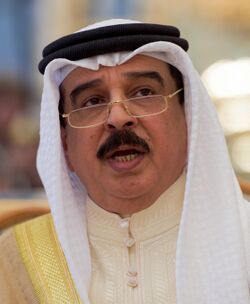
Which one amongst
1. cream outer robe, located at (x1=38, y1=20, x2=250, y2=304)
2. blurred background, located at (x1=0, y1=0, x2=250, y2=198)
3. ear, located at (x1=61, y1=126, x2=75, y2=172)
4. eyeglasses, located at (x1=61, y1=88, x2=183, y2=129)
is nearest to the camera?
cream outer robe, located at (x1=38, y1=20, x2=250, y2=304)

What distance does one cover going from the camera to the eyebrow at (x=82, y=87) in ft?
5.53

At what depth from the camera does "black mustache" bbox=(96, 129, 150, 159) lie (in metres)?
1.59

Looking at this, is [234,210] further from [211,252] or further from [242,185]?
[242,185]

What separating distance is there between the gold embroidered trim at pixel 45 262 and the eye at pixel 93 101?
0.41 meters

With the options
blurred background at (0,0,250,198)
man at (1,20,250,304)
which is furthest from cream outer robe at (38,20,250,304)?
blurred background at (0,0,250,198)

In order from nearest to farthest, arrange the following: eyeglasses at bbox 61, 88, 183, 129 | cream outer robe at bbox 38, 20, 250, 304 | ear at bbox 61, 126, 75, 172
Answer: cream outer robe at bbox 38, 20, 250, 304, eyeglasses at bbox 61, 88, 183, 129, ear at bbox 61, 126, 75, 172

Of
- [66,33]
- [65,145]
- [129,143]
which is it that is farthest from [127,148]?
[66,33]

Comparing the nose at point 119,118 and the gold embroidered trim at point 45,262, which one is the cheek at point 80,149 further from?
the gold embroidered trim at point 45,262

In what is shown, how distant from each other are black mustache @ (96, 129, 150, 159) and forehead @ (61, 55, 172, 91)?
0.18 metres

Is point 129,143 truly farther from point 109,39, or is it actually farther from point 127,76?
point 109,39

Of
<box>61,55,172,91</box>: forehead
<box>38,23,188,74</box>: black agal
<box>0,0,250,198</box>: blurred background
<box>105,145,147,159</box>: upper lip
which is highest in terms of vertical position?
<box>0,0,250,198</box>: blurred background

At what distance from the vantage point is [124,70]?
65.7 inches

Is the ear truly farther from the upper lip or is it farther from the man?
the upper lip

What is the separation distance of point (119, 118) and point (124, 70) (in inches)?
6.7
